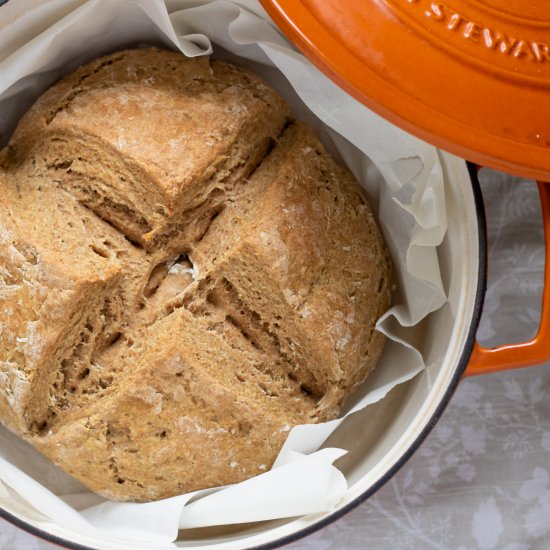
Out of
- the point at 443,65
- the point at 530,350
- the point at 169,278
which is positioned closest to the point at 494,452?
the point at 530,350

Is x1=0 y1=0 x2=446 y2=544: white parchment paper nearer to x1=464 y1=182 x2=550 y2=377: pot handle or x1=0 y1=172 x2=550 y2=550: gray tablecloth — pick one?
x1=464 y1=182 x2=550 y2=377: pot handle

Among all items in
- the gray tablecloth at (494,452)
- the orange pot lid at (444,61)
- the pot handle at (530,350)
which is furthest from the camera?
the gray tablecloth at (494,452)

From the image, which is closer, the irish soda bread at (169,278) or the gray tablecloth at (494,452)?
the irish soda bread at (169,278)

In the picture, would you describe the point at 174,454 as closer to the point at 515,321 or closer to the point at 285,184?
the point at 285,184

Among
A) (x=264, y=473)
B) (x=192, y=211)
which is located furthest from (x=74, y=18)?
(x=264, y=473)

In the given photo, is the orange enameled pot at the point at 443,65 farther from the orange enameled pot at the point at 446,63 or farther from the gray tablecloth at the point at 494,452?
the gray tablecloth at the point at 494,452

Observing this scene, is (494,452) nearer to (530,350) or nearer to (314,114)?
(530,350)

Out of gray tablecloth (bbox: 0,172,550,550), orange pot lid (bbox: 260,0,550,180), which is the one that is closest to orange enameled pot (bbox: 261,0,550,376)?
orange pot lid (bbox: 260,0,550,180)

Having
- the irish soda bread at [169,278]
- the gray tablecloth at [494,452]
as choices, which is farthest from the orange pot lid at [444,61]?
the gray tablecloth at [494,452]
